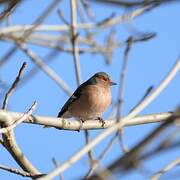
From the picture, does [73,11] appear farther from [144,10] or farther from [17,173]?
[17,173]

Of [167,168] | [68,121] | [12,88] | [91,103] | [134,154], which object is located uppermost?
[91,103]

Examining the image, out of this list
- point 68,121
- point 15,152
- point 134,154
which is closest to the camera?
point 134,154

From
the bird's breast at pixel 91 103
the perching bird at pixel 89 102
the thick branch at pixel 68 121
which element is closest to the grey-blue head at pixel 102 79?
the perching bird at pixel 89 102

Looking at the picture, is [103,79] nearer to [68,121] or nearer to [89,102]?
[89,102]

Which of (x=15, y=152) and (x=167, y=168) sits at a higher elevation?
(x=15, y=152)

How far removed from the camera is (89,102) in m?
7.96

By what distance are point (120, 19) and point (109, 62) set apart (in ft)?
1.28

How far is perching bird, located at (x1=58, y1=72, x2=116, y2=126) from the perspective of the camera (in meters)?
7.82

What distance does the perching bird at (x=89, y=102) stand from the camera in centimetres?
782

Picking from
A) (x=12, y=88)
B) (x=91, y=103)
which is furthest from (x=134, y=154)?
(x=91, y=103)

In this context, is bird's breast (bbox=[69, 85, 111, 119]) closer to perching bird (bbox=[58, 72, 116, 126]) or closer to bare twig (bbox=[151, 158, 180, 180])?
perching bird (bbox=[58, 72, 116, 126])

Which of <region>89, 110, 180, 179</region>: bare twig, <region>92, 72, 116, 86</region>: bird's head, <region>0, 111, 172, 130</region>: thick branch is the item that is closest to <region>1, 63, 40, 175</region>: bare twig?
<region>0, 111, 172, 130</region>: thick branch

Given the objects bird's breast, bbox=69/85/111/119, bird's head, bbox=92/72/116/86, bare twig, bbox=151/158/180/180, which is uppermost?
bird's head, bbox=92/72/116/86

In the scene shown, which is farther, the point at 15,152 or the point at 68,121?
the point at 68,121
